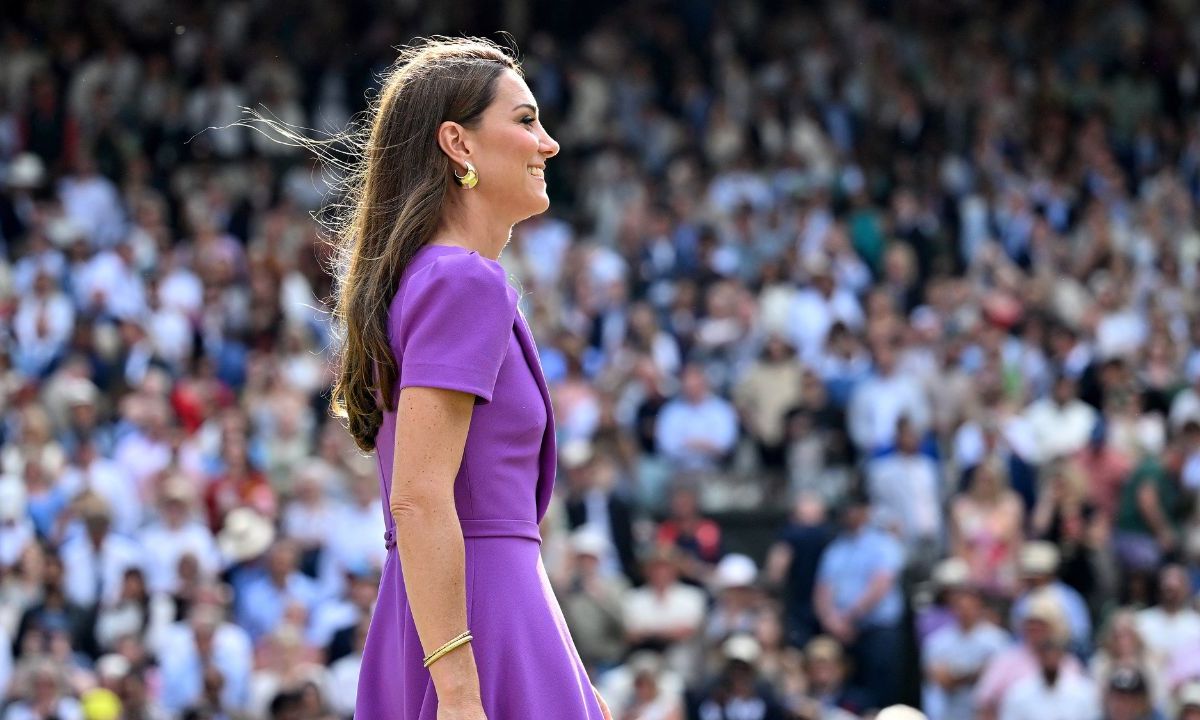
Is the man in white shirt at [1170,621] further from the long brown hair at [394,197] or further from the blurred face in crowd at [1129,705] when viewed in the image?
the long brown hair at [394,197]

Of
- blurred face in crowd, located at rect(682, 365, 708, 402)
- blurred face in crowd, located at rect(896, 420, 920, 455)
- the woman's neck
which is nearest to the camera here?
the woman's neck

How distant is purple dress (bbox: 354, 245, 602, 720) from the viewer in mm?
2867

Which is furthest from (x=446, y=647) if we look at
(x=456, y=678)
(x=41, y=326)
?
(x=41, y=326)

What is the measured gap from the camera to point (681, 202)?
15.8 meters

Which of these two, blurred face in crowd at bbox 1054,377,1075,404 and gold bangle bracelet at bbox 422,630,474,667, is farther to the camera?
blurred face in crowd at bbox 1054,377,1075,404

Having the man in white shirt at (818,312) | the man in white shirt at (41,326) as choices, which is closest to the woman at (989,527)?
the man in white shirt at (818,312)

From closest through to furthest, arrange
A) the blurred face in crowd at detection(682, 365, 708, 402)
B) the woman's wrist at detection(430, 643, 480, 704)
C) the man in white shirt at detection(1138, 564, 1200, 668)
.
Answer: the woman's wrist at detection(430, 643, 480, 704) → the man in white shirt at detection(1138, 564, 1200, 668) → the blurred face in crowd at detection(682, 365, 708, 402)

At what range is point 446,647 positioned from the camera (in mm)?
2814

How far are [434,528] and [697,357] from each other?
10539 millimetres

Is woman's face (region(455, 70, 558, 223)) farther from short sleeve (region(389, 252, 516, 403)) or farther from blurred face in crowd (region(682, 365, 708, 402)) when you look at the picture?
blurred face in crowd (region(682, 365, 708, 402))

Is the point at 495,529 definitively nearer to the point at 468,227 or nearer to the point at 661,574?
the point at 468,227

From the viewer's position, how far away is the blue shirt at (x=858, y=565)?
10.6 meters

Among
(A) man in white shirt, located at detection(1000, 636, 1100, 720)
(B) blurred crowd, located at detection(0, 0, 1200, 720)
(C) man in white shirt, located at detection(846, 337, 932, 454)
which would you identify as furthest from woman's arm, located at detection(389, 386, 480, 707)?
(C) man in white shirt, located at detection(846, 337, 932, 454)

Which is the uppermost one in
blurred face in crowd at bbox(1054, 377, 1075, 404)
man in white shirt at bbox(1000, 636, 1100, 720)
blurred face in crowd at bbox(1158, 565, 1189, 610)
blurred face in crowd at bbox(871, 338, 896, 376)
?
blurred face in crowd at bbox(871, 338, 896, 376)
